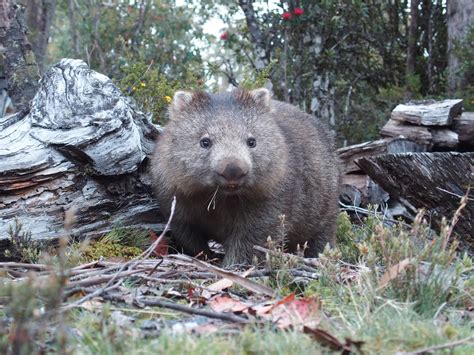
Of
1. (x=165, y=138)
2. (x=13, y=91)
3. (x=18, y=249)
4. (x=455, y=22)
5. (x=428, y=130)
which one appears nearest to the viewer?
(x=18, y=249)

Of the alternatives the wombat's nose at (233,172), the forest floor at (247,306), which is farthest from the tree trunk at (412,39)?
the forest floor at (247,306)

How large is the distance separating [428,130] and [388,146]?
0.46 metres

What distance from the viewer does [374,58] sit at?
11.9 metres

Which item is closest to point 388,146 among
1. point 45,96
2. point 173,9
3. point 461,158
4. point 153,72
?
point 461,158

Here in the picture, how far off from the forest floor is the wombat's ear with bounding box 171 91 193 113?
5.10 feet

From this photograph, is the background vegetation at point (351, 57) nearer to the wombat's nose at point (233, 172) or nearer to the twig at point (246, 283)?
the wombat's nose at point (233, 172)

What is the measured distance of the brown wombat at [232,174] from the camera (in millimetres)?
5488

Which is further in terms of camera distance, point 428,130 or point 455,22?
point 455,22

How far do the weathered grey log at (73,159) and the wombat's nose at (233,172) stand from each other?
3.98ft

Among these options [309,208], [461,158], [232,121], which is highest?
[232,121]

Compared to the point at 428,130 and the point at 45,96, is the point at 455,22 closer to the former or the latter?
the point at 428,130

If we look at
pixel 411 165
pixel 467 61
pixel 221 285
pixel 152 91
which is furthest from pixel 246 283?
pixel 467 61

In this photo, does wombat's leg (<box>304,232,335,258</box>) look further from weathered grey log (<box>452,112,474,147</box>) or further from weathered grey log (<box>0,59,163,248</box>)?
weathered grey log (<box>452,112,474,147</box>)

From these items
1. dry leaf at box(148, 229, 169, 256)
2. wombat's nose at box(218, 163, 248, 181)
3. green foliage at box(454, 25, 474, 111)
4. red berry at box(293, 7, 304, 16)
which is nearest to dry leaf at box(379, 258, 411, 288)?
wombat's nose at box(218, 163, 248, 181)
